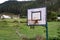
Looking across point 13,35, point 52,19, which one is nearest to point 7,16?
point 13,35

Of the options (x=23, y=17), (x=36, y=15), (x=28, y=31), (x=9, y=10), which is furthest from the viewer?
(x=9, y=10)

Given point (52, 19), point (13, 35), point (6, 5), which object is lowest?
point (13, 35)

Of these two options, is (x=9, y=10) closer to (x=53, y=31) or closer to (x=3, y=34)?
(x=3, y=34)

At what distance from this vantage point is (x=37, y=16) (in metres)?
4.10

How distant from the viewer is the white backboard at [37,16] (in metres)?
4.01

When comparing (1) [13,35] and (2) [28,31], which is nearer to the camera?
(2) [28,31]

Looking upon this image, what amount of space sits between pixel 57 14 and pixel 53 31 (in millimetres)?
650

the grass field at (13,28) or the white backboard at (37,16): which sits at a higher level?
the white backboard at (37,16)

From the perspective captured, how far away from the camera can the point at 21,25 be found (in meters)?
6.55

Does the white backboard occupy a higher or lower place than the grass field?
higher

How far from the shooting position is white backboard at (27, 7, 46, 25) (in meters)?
4.01

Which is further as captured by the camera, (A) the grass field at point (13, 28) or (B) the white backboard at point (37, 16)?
(A) the grass field at point (13, 28)

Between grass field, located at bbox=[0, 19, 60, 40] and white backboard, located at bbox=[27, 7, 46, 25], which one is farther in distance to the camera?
grass field, located at bbox=[0, 19, 60, 40]

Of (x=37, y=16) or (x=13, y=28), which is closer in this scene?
(x=37, y=16)
